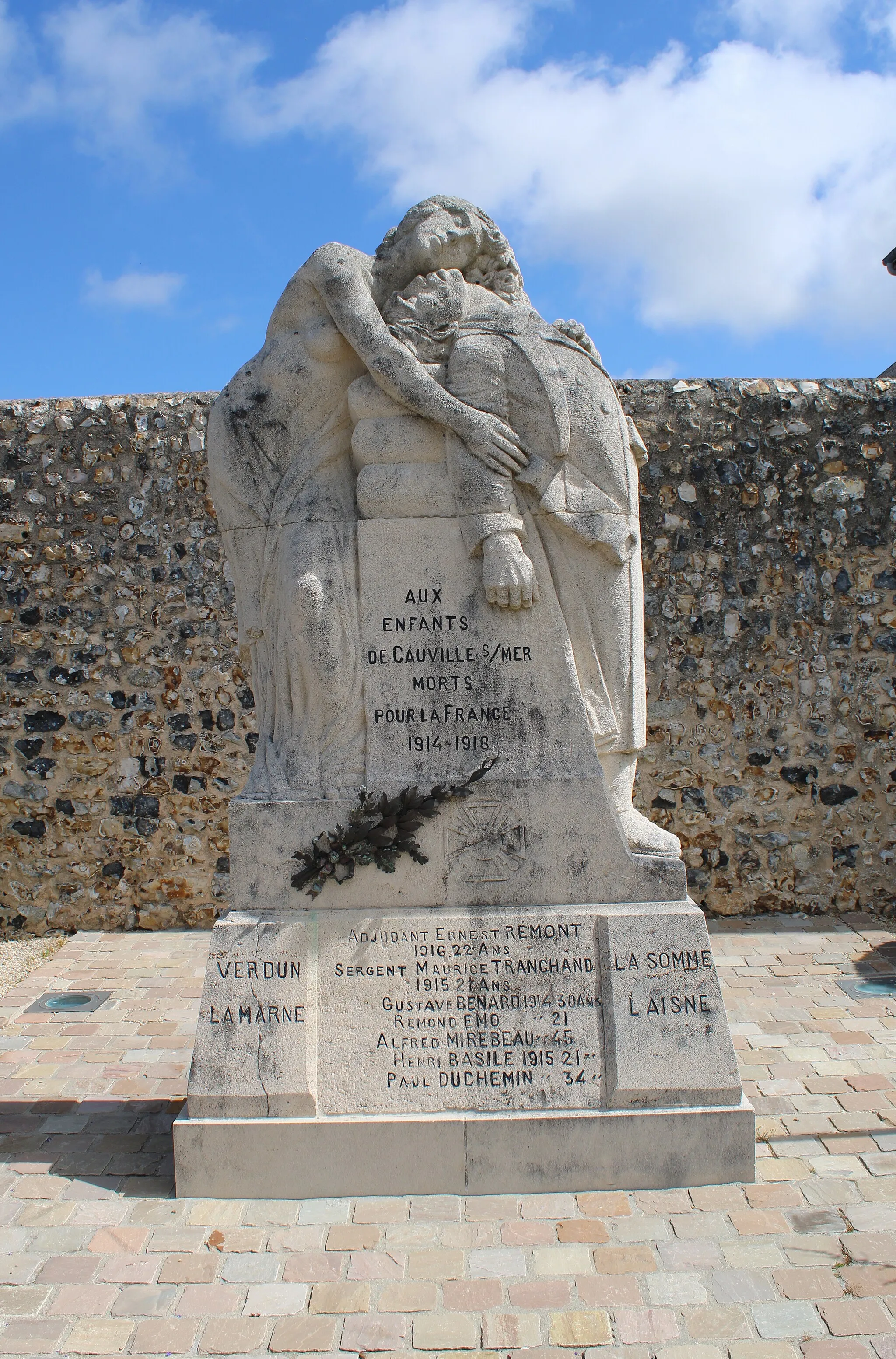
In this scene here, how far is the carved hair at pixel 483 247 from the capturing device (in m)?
3.67

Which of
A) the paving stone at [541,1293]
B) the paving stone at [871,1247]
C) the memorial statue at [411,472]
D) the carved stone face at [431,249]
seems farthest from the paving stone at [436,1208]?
the carved stone face at [431,249]

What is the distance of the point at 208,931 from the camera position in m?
6.50

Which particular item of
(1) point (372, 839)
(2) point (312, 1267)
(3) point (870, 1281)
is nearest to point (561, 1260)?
(2) point (312, 1267)

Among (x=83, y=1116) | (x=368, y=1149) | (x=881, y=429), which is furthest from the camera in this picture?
(x=881, y=429)

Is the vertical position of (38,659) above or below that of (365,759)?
above

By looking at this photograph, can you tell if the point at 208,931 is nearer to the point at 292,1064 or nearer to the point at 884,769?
the point at 292,1064

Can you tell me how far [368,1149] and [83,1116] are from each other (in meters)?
1.31

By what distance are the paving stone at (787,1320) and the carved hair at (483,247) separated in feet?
10.5

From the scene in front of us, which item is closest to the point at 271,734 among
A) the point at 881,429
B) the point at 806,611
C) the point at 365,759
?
the point at 365,759

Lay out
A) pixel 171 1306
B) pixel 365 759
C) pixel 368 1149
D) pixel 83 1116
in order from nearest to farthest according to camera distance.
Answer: pixel 171 1306 → pixel 368 1149 → pixel 365 759 → pixel 83 1116

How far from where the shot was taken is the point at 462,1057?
10.8 feet

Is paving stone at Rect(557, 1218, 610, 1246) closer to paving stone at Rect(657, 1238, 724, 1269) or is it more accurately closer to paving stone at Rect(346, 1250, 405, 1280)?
paving stone at Rect(657, 1238, 724, 1269)

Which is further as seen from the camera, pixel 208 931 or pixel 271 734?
pixel 208 931

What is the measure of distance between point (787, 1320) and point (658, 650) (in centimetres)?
417
